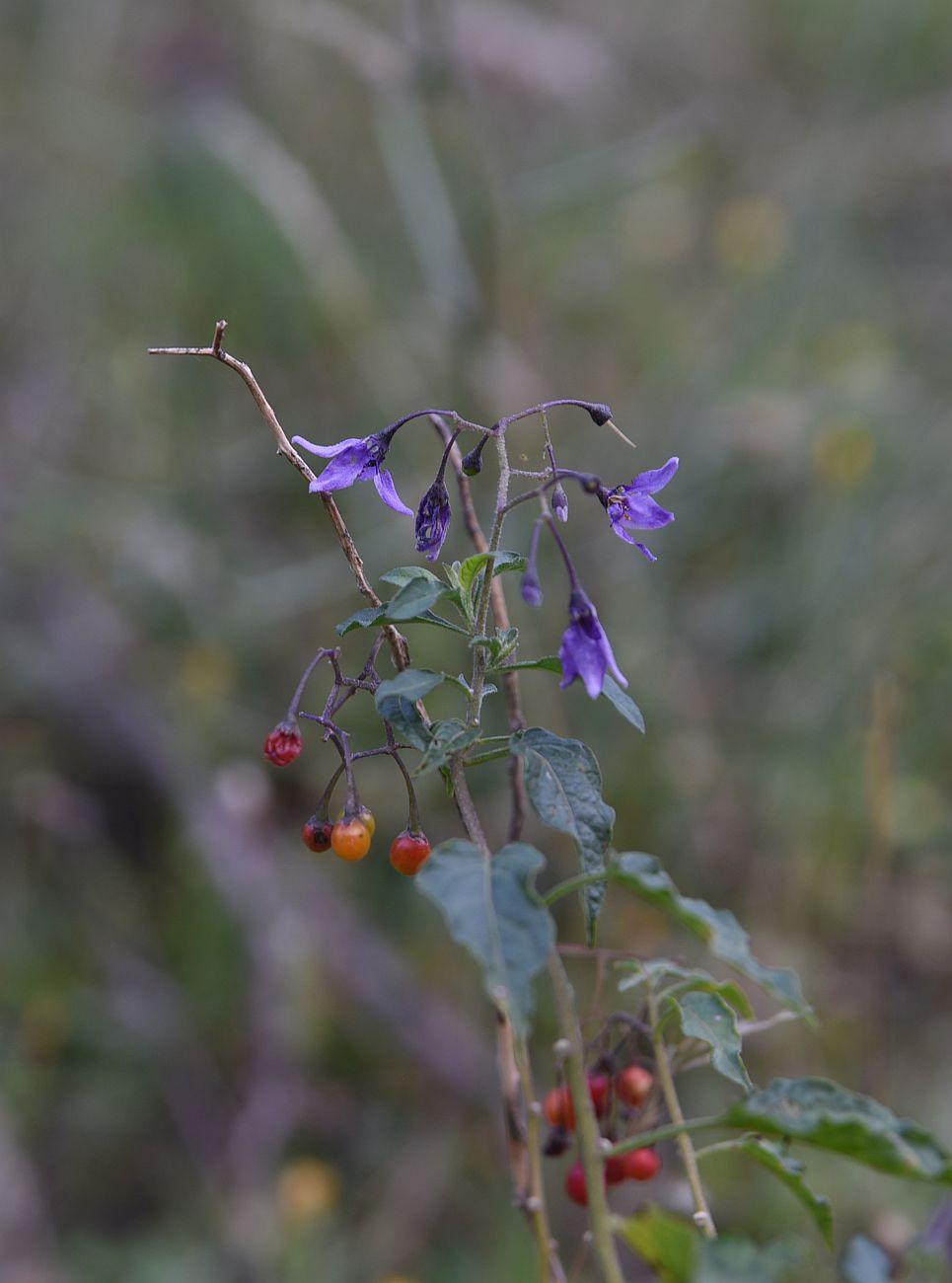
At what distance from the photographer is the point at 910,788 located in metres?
3.08

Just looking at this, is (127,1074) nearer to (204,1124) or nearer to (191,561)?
(204,1124)

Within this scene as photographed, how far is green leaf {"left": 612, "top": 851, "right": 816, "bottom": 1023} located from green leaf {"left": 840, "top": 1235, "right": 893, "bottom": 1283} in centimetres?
29

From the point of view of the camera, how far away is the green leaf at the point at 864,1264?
0.99 m

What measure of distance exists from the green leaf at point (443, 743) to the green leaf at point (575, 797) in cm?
4

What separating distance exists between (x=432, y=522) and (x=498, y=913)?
40 cm

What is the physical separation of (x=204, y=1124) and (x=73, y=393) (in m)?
2.62

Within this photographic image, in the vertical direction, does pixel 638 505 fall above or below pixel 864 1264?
above

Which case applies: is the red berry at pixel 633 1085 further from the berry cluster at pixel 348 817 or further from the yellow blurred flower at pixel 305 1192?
the yellow blurred flower at pixel 305 1192

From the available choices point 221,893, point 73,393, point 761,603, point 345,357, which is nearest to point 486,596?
point 221,893

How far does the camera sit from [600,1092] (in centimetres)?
128

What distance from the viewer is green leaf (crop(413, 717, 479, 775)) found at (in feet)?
2.92

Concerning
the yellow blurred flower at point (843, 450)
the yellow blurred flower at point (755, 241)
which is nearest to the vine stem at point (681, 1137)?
the yellow blurred flower at point (843, 450)

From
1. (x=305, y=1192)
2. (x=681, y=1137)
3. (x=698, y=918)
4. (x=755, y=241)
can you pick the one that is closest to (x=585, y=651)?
(x=698, y=918)

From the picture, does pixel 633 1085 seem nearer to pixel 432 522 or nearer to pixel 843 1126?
pixel 843 1126
